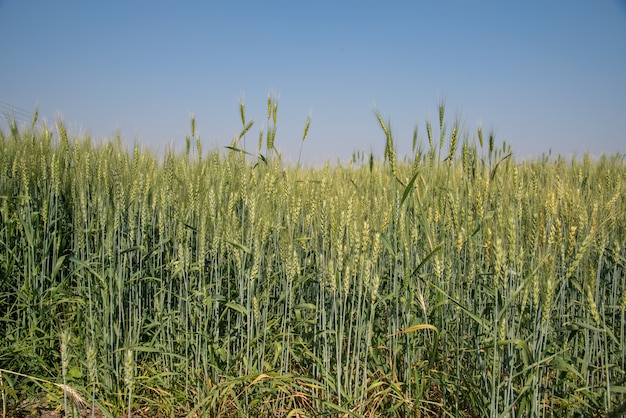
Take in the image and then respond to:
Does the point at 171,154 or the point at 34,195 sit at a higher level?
the point at 171,154

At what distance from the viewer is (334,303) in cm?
177

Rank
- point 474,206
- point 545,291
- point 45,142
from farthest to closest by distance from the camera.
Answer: point 45,142
point 474,206
point 545,291

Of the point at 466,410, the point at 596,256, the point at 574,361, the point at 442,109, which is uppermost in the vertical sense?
the point at 442,109

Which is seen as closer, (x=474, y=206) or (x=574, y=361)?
(x=574, y=361)

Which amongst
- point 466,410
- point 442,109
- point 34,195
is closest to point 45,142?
point 34,195

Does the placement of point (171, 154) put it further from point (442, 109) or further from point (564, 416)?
point (564, 416)

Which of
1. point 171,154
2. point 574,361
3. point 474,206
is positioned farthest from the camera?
point 171,154

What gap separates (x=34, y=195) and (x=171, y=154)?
2.83 feet

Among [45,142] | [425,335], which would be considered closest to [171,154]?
[45,142]

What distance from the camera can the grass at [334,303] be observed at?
173cm

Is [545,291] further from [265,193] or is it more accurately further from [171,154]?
[171,154]

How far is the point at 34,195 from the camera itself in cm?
291

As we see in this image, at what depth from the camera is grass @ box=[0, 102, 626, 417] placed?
68.2 inches

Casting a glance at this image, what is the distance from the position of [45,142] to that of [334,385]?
2739 millimetres
